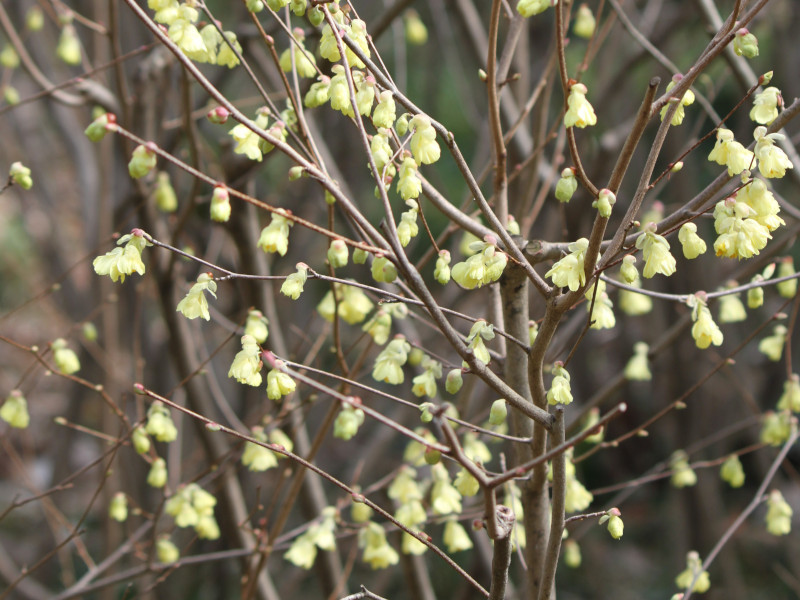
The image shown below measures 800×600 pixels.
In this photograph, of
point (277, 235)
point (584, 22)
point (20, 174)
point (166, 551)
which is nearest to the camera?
point (277, 235)

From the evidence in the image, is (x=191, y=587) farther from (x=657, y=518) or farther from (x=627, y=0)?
(x=627, y=0)

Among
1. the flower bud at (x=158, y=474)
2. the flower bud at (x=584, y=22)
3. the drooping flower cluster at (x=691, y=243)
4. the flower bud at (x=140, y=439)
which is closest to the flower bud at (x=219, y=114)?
the drooping flower cluster at (x=691, y=243)

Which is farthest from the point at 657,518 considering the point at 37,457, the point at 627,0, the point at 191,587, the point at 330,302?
the point at 37,457

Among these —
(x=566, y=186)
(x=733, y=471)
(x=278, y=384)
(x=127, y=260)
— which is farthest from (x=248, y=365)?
(x=733, y=471)

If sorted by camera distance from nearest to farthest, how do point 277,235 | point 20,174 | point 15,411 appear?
point 277,235 → point 20,174 → point 15,411

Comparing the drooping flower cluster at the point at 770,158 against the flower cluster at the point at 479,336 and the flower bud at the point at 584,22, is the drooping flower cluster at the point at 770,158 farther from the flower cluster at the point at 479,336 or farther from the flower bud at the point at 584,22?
the flower bud at the point at 584,22

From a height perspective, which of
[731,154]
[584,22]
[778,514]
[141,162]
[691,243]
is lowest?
[778,514]

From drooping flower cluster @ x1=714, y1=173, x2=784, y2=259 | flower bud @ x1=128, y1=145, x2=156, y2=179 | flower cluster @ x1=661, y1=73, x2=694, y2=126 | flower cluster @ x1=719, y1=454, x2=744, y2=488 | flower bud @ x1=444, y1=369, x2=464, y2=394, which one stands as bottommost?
flower cluster @ x1=719, y1=454, x2=744, y2=488

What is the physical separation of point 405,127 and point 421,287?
11.0 inches

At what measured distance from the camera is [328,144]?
4094 mm

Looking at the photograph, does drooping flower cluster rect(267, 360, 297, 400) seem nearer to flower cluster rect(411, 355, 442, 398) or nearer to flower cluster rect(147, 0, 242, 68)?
flower cluster rect(411, 355, 442, 398)

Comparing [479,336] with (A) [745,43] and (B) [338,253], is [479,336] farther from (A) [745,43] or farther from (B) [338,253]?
(A) [745,43]

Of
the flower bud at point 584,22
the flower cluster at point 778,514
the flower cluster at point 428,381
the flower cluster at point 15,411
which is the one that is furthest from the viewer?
the flower bud at point 584,22

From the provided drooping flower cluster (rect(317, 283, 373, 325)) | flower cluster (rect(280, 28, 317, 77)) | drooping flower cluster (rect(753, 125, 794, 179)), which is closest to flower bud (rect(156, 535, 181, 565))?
drooping flower cluster (rect(317, 283, 373, 325))
